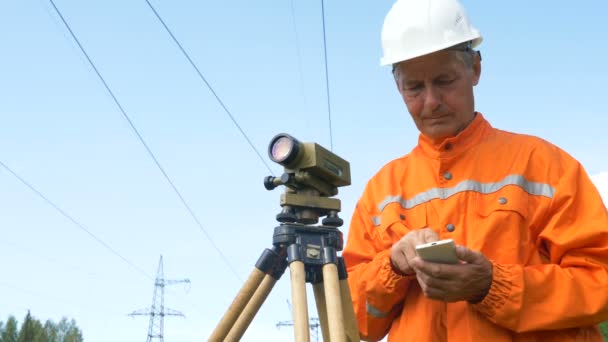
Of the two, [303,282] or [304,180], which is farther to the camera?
[304,180]

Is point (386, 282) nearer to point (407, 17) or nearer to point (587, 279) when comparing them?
point (587, 279)

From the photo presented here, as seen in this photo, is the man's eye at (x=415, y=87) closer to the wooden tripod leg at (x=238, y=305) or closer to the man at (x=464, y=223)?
the man at (x=464, y=223)

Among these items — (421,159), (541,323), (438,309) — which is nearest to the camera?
(541,323)

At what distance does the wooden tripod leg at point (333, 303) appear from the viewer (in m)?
1.90

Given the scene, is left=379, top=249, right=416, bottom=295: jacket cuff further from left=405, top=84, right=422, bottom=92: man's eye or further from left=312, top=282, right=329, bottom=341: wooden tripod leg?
left=405, top=84, right=422, bottom=92: man's eye

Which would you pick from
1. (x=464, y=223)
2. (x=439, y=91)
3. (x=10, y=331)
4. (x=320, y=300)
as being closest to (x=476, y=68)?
(x=439, y=91)

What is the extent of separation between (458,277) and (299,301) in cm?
45

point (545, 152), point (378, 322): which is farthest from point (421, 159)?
point (378, 322)

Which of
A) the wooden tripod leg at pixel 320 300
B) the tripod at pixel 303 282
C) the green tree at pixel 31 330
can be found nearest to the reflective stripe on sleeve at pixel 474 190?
the tripod at pixel 303 282

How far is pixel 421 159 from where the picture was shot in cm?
235

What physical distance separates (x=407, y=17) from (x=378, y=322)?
3.32 ft

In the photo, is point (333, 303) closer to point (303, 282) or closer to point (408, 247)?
point (303, 282)

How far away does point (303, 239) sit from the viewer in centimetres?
212

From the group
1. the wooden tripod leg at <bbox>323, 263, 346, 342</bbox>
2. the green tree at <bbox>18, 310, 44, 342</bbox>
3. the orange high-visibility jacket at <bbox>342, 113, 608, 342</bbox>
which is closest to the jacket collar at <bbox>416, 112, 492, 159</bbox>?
the orange high-visibility jacket at <bbox>342, 113, 608, 342</bbox>
